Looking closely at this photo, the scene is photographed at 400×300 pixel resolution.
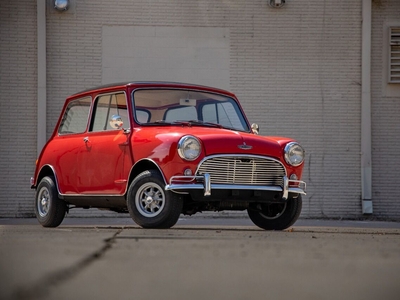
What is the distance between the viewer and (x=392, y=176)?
627 inches

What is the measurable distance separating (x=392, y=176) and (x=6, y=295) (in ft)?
42.2

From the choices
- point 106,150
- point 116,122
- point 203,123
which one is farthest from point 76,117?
point 203,123

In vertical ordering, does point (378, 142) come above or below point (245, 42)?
below

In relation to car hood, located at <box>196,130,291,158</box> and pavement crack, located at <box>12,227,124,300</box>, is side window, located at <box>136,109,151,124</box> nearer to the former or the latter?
car hood, located at <box>196,130,291,158</box>

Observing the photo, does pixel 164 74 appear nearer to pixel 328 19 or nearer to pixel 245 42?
pixel 245 42

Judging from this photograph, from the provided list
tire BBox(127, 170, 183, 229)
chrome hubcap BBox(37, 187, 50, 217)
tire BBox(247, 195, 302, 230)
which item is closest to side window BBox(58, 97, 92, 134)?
chrome hubcap BBox(37, 187, 50, 217)

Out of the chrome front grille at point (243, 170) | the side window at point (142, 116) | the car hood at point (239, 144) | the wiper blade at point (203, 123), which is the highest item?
the side window at point (142, 116)

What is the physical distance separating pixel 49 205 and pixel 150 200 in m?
2.20

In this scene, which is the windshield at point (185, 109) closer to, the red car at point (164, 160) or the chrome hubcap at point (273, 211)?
the red car at point (164, 160)

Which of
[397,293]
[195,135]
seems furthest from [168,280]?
[195,135]

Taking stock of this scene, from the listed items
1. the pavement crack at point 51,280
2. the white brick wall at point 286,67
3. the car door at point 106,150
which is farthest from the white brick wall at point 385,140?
the pavement crack at point 51,280

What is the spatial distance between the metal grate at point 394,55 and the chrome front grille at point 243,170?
764 cm

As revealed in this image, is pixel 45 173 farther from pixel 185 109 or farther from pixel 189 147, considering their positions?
pixel 189 147

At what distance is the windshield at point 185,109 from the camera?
30.9 ft
